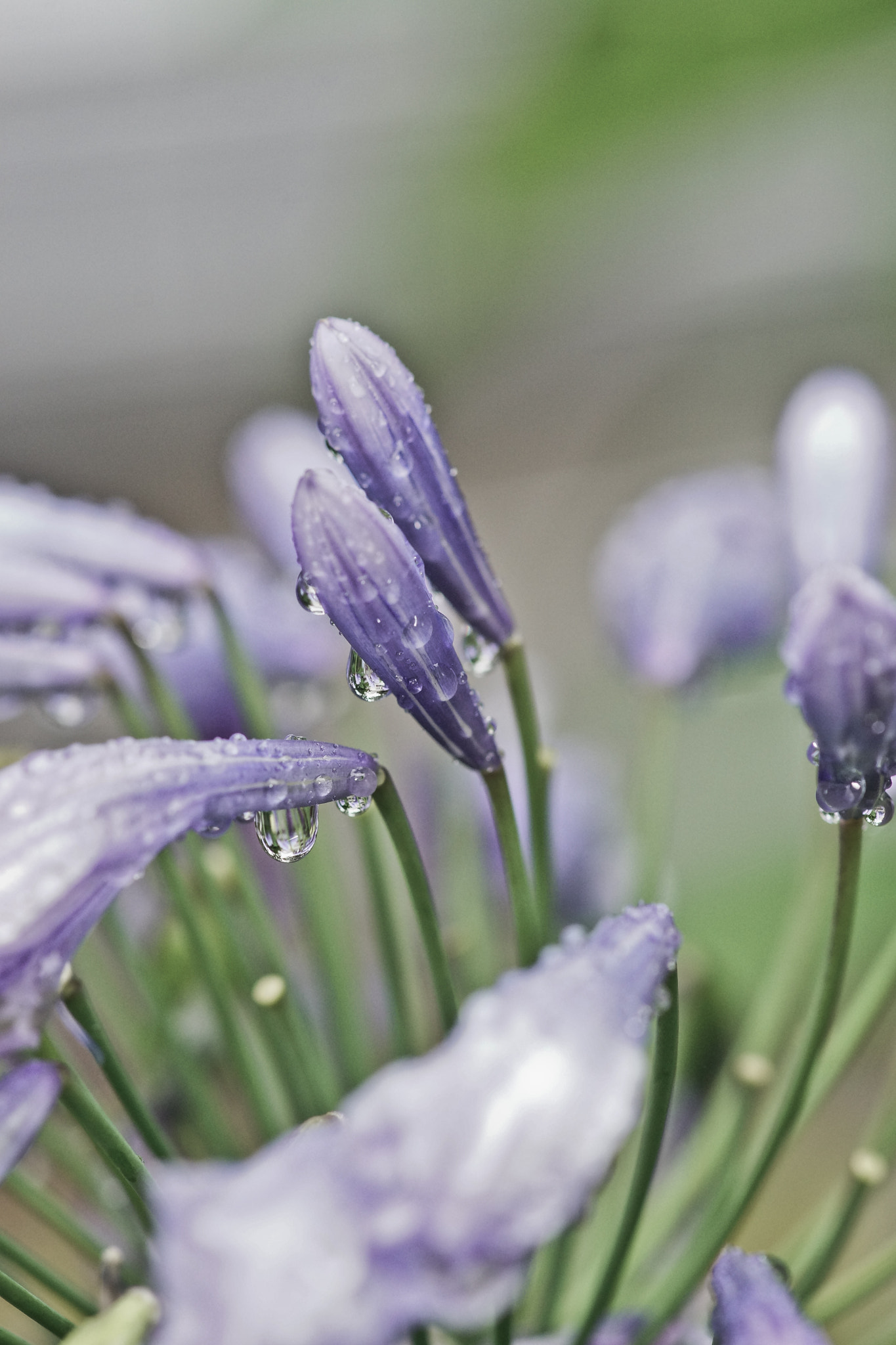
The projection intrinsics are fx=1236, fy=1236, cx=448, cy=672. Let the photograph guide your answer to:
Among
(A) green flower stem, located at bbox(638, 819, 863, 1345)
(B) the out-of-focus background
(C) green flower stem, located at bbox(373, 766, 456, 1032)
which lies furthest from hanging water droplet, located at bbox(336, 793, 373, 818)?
A: (B) the out-of-focus background

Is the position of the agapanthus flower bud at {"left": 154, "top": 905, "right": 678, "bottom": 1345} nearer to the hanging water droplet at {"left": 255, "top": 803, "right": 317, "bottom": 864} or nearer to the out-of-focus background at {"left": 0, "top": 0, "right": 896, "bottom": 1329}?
the hanging water droplet at {"left": 255, "top": 803, "right": 317, "bottom": 864}

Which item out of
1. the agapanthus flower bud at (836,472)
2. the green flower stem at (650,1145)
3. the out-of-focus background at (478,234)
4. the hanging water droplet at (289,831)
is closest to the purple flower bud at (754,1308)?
the green flower stem at (650,1145)

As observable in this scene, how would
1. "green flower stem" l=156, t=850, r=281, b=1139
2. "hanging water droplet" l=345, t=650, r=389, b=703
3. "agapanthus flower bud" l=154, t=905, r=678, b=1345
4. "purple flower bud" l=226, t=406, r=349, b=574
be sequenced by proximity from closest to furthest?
"agapanthus flower bud" l=154, t=905, r=678, b=1345, "hanging water droplet" l=345, t=650, r=389, b=703, "green flower stem" l=156, t=850, r=281, b=1139, "purple flower bud" l=226, t=406, r=349, b=574

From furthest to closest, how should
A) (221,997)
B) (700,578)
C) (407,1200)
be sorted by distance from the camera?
(700,578) → (221,997) → (407,1200)

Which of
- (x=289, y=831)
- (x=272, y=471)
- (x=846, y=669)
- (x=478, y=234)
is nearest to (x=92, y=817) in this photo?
(x=289, y=831)

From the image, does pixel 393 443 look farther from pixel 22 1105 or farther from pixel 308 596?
pixel 22 1105

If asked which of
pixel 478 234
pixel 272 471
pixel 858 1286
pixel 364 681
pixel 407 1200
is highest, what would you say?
pixel 478 234
